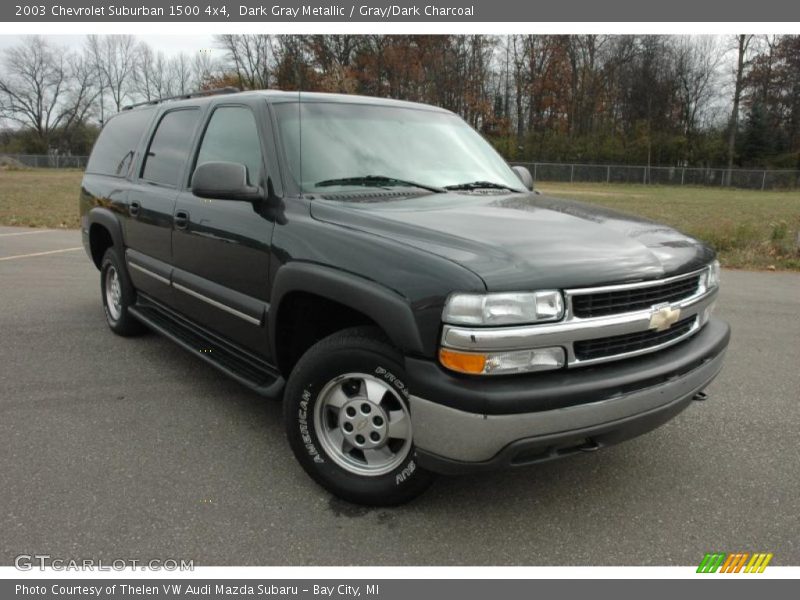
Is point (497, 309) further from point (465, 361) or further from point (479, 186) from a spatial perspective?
point (479, 186)

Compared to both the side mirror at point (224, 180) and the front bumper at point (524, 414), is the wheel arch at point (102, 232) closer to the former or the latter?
the side mirror at point (224, 180)

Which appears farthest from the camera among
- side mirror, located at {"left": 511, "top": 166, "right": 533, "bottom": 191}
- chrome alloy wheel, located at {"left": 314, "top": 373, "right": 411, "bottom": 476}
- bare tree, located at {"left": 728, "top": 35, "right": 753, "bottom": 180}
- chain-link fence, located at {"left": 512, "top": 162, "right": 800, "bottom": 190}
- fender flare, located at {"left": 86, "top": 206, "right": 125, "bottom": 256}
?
bare tree, located at {"left": 728, "top": 35, "right": 753, "bottom": 180}

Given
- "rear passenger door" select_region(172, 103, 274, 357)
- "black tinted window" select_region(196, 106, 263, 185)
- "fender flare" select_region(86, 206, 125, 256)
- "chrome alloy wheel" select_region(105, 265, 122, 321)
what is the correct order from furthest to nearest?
"chrome alloy wheel" select_region(105, 265, 122, 321), "fender flare" select_region(86, 206, 125, 256), "black tinted window" select_region(196, 106, 263, 185), "rear passenger door" select_region(172, 103, 274, 357)

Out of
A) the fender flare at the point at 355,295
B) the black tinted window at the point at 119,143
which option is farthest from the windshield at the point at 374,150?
the black tinted window at the point at 119,143

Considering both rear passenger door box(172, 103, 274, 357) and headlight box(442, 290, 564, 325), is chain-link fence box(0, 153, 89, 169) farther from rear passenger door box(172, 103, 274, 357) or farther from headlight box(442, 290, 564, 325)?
headlight box(442, 290, 564, 325)

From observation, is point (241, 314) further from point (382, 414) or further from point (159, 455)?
point (382, 414)

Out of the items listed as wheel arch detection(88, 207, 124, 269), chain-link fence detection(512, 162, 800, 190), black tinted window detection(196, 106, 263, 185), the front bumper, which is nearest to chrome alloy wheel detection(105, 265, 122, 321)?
wheel arch detection(88, 207, 124, 269)

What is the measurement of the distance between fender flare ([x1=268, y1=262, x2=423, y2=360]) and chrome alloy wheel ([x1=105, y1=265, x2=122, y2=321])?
279 centimetres

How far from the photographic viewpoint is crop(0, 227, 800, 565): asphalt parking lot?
2.53 meters

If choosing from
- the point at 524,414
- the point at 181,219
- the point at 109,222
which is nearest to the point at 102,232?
the point at 109,222

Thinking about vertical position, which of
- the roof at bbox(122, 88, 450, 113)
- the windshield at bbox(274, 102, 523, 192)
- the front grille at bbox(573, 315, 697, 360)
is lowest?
the front grille at bbox(573, 315, 697, 360)

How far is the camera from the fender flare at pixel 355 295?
7.86 ft

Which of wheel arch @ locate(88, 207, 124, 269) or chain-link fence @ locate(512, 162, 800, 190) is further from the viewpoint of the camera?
chain-link fence @ locate(512, 162, 800, 190)

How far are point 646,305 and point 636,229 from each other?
58cm
